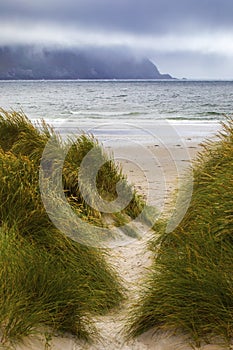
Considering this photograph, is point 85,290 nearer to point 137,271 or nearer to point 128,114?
point 137,271

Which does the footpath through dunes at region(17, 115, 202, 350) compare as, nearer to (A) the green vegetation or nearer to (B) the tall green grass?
(A) the green vegetation

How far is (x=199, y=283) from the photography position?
403 centimetres

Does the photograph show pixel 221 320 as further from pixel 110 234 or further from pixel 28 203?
pixel 110 234

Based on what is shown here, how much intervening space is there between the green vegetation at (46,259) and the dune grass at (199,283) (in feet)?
1.60

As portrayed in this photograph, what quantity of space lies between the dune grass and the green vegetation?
1.60 feet

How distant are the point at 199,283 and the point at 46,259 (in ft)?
4.22

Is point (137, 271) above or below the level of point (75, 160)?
below

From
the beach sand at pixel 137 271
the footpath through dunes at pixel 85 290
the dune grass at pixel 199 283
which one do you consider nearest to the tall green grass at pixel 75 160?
the footpath through dunes at pixel 85 290

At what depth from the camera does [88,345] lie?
4.10 m

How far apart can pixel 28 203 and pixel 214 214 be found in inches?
72.0

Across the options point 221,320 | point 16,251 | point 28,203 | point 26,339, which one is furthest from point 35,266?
point 221,320

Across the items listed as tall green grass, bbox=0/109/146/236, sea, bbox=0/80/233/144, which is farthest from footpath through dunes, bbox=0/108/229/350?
sea, bbox=0/80/233/144

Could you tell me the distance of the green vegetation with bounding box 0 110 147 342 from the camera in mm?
3920

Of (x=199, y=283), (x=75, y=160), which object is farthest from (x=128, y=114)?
(x=199, y=283)
